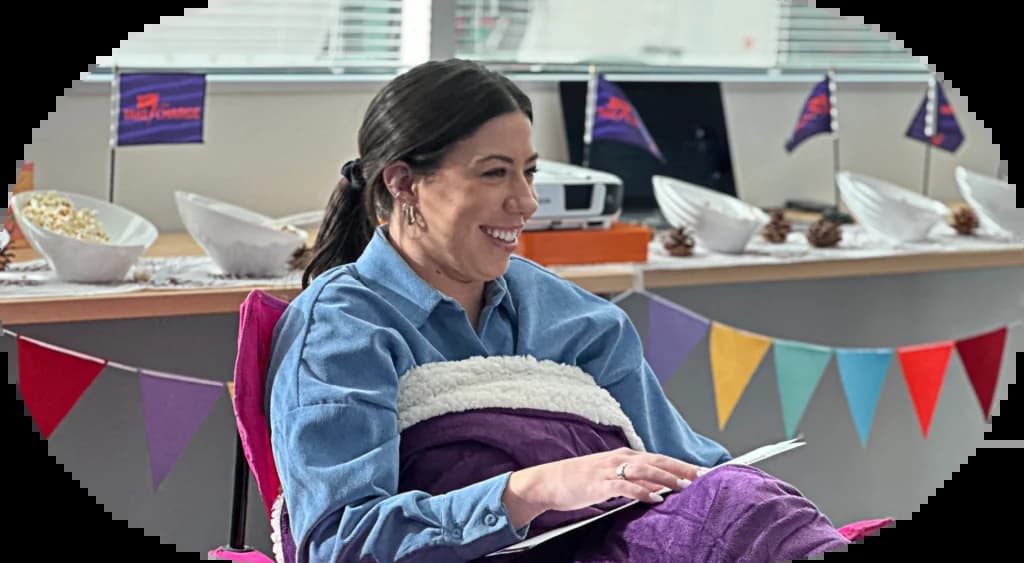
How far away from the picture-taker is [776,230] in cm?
299

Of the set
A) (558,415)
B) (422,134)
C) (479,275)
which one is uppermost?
(422,134)

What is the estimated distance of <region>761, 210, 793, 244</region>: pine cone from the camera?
2.99 m

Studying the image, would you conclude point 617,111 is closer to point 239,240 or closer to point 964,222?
point 964,222

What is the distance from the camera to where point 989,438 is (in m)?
0.87

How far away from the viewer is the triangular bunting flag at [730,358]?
2.78 m

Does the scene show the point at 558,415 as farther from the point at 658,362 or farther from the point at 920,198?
the point at 920,198

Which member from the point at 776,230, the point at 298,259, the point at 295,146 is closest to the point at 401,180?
the point at 298,259

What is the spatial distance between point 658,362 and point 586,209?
36 cm

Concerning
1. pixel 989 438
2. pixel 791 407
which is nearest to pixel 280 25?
pixel 791 407

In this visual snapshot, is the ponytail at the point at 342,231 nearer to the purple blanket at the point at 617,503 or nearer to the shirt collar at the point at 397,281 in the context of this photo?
the shirt collar at the point at 397,281

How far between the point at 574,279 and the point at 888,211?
2.80 feet

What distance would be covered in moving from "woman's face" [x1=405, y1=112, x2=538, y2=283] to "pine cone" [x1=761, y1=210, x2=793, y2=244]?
1.50 metres

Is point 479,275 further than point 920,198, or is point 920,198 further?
point 920,198

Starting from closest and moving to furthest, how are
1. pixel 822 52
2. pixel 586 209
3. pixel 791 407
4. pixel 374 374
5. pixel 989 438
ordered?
1. pixel 989 438
2. pixel 374 374
3. pixel 586 209
4. pixel 791 407
5. pixel 822 52
